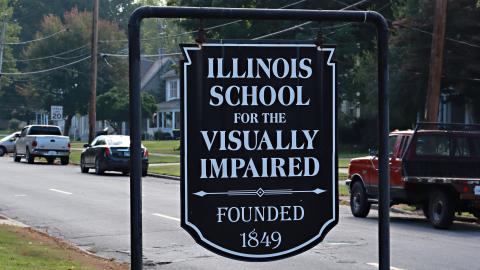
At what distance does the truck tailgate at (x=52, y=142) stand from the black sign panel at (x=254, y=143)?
28.9 metres

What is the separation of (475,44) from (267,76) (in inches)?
977

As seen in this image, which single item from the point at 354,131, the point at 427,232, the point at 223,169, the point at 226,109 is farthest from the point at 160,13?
the point at 354,131

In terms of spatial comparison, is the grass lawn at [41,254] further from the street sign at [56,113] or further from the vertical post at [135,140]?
the street sign at [56,113]

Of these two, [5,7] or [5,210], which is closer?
[5,210]

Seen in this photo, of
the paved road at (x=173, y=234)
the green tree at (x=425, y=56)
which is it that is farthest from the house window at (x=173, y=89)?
the paved road at (x=173, y=234)

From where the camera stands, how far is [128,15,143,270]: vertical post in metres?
3.71

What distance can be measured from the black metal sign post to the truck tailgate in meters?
28.9

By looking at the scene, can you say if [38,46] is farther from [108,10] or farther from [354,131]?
[354,131]

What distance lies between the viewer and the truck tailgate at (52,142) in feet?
103

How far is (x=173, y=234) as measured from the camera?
437 inches

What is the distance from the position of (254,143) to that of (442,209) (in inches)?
372

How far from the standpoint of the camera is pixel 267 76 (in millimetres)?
3945

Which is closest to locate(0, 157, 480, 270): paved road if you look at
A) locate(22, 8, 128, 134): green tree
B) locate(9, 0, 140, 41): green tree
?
locate(22, 8, 128, 134): green tree

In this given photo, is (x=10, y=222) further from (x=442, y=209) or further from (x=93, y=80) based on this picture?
(x=93, y=80)
